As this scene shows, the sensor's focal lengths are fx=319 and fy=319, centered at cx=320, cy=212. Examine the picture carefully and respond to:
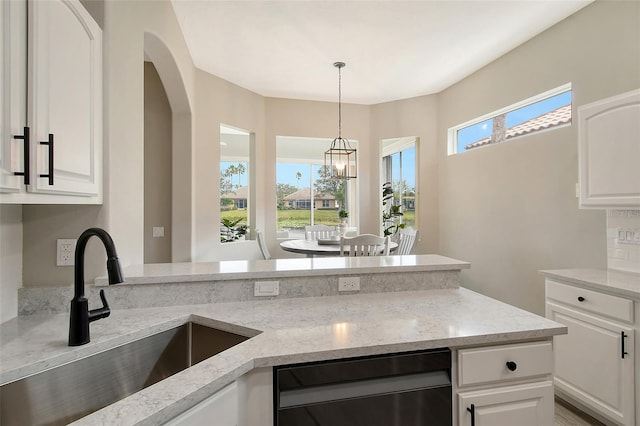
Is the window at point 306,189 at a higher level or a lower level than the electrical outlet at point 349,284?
higher

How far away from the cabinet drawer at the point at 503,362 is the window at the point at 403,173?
157 inches

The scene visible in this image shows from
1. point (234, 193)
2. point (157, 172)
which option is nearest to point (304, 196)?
point (234, 193)

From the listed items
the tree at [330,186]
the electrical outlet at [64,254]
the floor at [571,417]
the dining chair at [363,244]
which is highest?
the tree at [330,186]

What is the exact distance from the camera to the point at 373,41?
328cm

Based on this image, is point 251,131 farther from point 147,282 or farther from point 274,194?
point 147,282

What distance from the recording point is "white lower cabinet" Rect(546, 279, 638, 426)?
1.82 metres

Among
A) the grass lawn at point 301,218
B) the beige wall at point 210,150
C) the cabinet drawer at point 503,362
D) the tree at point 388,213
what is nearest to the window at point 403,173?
the tree at point 388,213

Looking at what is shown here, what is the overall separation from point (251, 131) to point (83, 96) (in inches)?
137

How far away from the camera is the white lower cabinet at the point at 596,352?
182cm

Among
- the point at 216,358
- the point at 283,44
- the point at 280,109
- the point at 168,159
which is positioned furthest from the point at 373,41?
the point at 216,358

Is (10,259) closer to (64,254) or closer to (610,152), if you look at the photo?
(64,254)

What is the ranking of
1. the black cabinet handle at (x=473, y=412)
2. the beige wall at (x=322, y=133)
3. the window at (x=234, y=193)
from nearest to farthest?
the black cabinet handle at (x=473, y=412), the window at (x=234, y=193), the beige wall at (x=322, y=133)

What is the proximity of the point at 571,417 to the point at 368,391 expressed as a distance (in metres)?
1.95

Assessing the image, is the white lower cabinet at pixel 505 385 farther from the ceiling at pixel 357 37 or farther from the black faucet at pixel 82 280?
the ceiling at pixel 357 37
